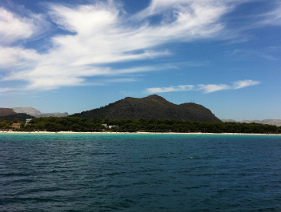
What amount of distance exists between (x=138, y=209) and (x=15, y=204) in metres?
9.59

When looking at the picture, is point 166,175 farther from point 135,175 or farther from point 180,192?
point 180,192

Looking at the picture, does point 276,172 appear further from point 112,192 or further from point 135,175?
point 112,192

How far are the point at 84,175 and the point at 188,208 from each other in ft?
50.4

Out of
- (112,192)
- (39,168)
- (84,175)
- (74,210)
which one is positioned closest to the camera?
(74,210)

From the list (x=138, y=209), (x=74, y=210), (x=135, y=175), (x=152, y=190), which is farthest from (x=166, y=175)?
(x=74, y=210)

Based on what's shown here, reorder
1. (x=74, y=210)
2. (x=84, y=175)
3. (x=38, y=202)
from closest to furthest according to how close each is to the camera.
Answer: (x=74, y=210)
(x=38, y=202)
(x=84, y=175)

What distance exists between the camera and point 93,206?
17953mm

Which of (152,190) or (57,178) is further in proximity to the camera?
(57,178)

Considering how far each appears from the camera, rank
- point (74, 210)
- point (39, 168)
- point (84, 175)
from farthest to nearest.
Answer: point (39, 168), point (84, 175), point (74, 210)

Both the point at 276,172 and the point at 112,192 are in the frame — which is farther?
the point at 276,172

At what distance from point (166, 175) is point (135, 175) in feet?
13.1

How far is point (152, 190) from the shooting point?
2261 centimetres

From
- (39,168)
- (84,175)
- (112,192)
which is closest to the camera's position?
(112,192)

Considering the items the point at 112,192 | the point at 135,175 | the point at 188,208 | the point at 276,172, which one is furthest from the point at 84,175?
the point at 276,172
